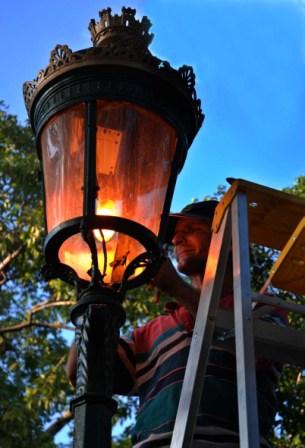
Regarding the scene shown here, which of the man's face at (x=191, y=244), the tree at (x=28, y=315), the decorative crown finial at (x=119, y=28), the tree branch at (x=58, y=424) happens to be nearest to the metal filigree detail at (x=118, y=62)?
the decorative crown finial at (x=119, y=28)

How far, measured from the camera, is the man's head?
8.28ft

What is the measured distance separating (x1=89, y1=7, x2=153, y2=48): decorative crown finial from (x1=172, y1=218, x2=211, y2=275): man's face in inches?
23.9

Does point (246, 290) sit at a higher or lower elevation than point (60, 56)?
lower

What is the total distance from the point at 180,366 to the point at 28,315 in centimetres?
684

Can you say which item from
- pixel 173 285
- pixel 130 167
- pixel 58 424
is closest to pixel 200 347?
pixel 173 285

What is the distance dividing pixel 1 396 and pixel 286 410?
140 inches

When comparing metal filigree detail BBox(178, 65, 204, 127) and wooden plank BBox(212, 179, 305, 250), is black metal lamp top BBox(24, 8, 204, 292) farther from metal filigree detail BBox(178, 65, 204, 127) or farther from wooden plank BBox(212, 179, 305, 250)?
wooden plank BBox(212, 179, 305, 250)

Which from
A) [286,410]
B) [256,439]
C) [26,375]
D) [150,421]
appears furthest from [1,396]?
[256,439]

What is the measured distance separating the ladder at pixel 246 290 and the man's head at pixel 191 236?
0.35 metres

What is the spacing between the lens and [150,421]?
7.32ft

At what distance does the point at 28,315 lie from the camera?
8914mm

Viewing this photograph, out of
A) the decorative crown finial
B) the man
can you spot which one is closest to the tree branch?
the man

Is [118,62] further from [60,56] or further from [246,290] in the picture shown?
[246,290]

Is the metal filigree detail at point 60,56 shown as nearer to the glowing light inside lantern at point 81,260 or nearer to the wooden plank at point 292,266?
the glowing light inside lantern at point 81,260
